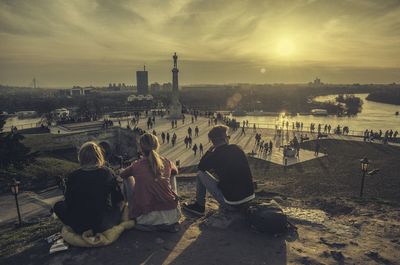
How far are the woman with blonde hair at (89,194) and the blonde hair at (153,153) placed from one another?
23.9 inches

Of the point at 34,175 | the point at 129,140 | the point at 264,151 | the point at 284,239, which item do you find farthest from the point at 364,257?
the point at 129,140

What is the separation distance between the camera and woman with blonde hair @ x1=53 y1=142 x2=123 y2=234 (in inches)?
167

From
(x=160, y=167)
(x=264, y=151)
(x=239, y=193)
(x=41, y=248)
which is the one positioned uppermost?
(x=160, y=167)

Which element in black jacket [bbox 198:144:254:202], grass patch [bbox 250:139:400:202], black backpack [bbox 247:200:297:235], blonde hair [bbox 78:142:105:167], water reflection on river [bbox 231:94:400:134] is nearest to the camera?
blonde hair [bbox 78:142:105:167]

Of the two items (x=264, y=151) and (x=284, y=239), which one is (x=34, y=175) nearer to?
(x=284, y=239)

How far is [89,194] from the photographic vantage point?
4.27m

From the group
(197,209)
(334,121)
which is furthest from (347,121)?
(197,209)

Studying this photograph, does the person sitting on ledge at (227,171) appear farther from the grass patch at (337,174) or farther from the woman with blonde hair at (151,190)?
the grass patch at (337,174)

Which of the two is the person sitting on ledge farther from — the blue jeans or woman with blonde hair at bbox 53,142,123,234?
woman with blonde hair at bbox 53,142,123,234

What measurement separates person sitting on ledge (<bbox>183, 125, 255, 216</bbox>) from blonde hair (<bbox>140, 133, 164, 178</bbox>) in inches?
32.8

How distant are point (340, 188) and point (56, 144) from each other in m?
21.3

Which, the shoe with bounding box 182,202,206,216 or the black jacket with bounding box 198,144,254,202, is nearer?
the black jacket with bounding box 198,144,254,202

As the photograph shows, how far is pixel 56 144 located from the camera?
24.9 m

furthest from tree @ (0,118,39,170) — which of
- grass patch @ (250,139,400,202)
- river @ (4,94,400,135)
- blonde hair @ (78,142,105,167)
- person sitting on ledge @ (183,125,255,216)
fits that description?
river @ (4,94,400,135)
